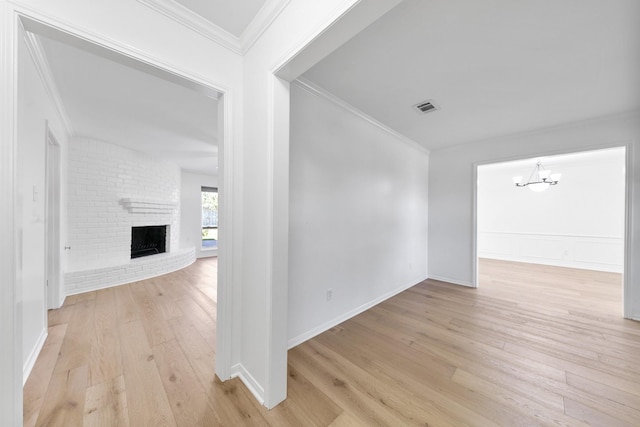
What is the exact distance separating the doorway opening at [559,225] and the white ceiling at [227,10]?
462cm

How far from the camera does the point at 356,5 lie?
A: 1017 mm

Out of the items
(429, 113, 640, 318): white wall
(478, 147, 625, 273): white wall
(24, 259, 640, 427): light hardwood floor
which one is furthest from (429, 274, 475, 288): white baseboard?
(478, 147, 625, 273): white wall

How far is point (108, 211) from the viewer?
160 inches

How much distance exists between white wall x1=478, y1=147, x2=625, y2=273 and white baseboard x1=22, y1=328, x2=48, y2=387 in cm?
665

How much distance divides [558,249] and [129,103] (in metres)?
8.71

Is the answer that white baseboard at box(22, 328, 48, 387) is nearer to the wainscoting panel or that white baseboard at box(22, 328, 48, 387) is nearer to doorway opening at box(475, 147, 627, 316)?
doorway opening at box(475, 147, 627, 316)

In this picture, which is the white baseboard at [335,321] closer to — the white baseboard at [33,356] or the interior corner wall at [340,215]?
the interior corner wall at [340,215]

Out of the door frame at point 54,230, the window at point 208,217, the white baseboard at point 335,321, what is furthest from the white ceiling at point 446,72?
the window at point 208,217

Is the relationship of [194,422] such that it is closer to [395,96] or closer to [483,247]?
[395,96]

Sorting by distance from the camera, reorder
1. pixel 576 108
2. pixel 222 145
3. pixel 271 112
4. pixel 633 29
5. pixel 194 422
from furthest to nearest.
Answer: pixel 576 108 → pixel 222 145 → pixel 633 29 → pixel 271 112 → pixel 194 422

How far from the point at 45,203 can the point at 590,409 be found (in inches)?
186

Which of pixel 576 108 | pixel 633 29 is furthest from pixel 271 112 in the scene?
pixel 576 108

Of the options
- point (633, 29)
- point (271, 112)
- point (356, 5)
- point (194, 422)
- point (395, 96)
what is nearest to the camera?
point (356, 5)

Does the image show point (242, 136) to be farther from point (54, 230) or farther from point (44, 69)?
point (54, 230)
